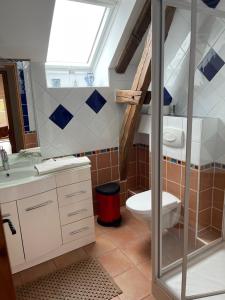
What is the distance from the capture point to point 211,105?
2004 mm

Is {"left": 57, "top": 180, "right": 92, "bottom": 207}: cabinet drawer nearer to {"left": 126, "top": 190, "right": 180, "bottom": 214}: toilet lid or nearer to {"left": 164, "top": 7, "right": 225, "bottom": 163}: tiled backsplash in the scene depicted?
{"left": 126, "top": 190, "right": 180, "bottom": 214}: toilet lid

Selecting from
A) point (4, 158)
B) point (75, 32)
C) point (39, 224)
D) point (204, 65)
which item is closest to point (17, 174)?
point (4, 158)

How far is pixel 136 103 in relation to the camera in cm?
236

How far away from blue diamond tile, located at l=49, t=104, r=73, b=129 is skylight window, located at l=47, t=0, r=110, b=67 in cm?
54

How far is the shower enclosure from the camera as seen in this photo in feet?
5.05

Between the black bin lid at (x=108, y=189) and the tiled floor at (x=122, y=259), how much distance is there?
1.33 ft

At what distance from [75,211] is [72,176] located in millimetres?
338

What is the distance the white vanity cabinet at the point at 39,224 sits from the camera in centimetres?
187

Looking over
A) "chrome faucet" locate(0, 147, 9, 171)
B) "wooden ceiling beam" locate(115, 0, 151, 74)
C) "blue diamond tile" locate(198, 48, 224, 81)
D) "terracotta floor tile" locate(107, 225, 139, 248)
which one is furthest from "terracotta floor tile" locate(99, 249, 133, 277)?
"wooden ceiling beam" locate(115, 0, 151, 74)

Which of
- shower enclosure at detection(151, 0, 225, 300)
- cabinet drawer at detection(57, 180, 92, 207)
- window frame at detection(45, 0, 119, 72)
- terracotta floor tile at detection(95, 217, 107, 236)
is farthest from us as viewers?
terracotta floor tile at detection(95, 217, 107, 236)

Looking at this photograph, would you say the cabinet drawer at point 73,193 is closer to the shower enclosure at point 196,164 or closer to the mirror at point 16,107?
the mirror at point 16,107

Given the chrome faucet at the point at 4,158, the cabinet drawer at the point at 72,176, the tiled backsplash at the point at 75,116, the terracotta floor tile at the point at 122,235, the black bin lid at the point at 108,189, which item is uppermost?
the tiled backsplash at the point at 75,116

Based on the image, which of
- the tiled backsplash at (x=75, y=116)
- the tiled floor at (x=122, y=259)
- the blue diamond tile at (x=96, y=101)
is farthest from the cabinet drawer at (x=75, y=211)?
the blue diamond tile at (x=96, y=101)

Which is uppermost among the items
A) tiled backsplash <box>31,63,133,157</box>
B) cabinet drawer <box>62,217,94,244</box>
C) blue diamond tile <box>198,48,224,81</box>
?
blue diamond tile <box>198,48,224,81</box>
